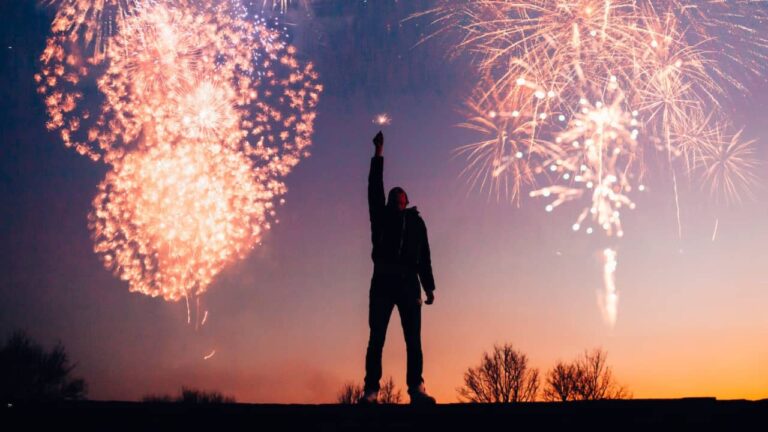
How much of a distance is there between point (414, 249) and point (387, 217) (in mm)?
373

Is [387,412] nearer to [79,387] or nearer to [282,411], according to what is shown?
[282,411]

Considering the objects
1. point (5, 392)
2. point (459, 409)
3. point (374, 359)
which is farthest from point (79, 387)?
point (459, 409)

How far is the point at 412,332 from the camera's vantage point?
6164 millimetres

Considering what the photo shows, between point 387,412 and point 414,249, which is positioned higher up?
point 414,249

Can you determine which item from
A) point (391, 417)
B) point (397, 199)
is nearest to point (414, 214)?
point (397, 199)

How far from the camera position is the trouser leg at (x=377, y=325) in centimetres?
609

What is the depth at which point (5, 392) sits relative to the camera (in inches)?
1232

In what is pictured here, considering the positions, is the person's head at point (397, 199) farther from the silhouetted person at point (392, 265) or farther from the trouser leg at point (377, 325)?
the trouser leg at point (377, 325)

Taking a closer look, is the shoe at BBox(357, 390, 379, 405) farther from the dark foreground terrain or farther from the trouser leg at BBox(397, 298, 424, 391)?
the dark foreground terrain

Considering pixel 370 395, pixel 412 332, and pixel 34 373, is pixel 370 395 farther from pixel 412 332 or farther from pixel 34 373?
pixel 34 373

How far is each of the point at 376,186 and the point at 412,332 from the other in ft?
4.29

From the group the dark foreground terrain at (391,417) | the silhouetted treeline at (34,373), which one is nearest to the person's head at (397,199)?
the dark foreground terrain at (391,417)

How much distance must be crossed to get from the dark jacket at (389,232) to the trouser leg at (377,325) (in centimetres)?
27

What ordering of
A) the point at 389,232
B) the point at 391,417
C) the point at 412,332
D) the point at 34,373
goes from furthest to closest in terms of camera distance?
the point at 34,373, the point at 389,232, the point at 412,332, the point at 391,417
